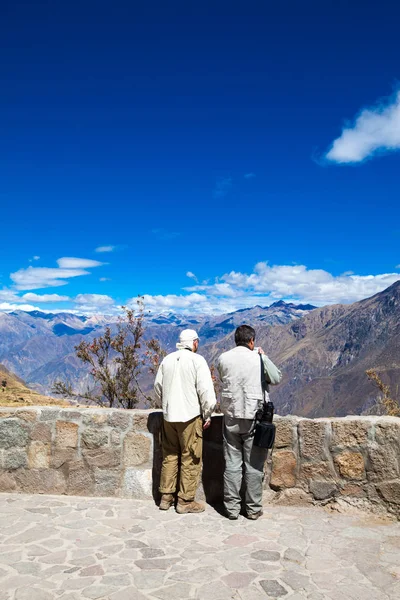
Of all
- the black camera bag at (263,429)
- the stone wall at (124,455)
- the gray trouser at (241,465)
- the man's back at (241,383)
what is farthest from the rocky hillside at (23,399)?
the black camera bag at (263,429)

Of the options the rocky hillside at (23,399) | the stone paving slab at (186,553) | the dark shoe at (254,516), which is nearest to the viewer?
the stone paving slab at (186,553)

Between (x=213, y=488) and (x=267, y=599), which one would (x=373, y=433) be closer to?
(x=213, y=488)

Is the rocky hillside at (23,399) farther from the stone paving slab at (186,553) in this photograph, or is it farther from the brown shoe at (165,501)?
the stone paving slab at (186,553)

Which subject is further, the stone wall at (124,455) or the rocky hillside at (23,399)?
the rocky hillside at (23,399)

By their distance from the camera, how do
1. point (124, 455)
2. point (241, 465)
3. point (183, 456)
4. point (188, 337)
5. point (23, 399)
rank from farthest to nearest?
point (23, 399) → point (124, 455) → point (188, 337) → point (183, 456) → point (241, 465)

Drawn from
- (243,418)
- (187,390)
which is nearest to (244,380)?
(243,418)

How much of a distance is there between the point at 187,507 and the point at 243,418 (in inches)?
53.4

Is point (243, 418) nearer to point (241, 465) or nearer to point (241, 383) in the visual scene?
point (241, 383)

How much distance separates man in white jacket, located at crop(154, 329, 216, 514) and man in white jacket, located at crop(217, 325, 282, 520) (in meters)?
0.25

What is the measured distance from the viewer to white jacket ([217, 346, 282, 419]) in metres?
5.36

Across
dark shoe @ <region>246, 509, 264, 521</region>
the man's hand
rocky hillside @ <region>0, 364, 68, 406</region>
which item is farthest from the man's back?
rocky hillside @ <region>0, 364, 68, 406</region>

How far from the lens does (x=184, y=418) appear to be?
5480mm

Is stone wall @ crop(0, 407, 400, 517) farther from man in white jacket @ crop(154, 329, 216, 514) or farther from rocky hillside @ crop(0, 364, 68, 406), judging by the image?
rocky hillside @ crop(0, 364, 68, 406)

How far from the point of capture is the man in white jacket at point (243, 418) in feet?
17.6
